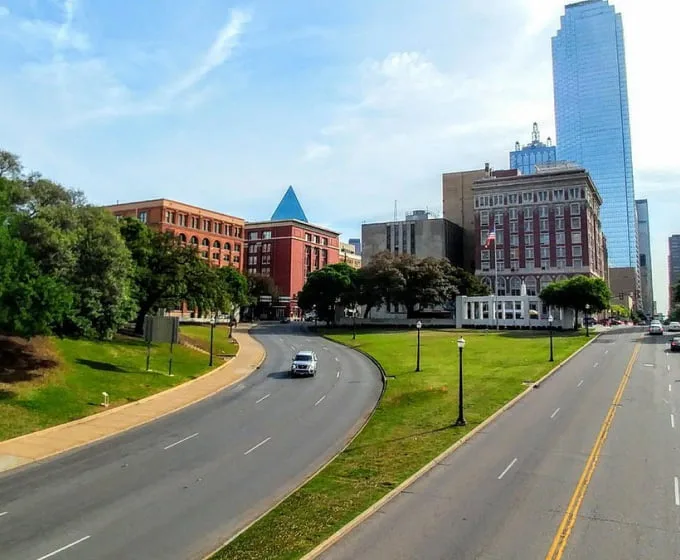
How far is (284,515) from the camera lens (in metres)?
14.6

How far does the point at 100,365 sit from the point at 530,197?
359 ft

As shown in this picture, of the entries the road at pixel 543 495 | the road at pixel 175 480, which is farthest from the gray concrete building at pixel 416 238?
the road at pixel 543 495

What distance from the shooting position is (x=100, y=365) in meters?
40.0

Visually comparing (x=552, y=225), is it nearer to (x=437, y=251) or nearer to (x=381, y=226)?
(x=437, y=251)

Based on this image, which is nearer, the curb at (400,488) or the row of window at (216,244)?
the curb at (400,488)

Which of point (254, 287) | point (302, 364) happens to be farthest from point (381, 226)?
point (302, 364)

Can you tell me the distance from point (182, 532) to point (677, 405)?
88.2 feet

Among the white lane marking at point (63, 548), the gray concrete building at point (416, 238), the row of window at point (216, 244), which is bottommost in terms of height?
the white lane marking at point (63, 548)

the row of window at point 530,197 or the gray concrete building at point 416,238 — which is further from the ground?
the row of window at point 530,197

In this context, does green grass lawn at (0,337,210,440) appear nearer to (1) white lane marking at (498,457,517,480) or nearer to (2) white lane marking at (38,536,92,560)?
(2) white lane marking at (38,536,92,560)

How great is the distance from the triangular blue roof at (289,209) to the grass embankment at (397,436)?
10538 cm

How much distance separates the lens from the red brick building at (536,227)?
123m

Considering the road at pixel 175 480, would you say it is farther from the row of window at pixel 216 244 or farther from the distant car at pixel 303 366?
the row of window at pixel 216 244

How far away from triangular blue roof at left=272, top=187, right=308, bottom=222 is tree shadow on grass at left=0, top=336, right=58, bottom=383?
121 metres
